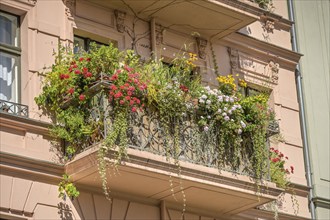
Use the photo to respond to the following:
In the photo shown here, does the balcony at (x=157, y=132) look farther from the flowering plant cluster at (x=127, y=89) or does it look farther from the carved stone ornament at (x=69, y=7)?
the carved stone ornament at (x=69, y=7)

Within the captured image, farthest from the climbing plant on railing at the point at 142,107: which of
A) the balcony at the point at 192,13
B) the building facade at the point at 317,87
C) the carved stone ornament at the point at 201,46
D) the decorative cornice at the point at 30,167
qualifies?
the building facade at the point at 317,87

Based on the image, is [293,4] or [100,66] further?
[293,4]

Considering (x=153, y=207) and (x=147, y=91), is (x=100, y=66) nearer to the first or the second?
(x=147, y=91)

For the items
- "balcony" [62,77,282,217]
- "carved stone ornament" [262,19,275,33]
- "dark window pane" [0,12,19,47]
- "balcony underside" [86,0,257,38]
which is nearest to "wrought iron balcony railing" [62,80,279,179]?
"balcony" [62,77,282,217]

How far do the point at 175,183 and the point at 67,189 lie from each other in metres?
1.89

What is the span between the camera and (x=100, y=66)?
58.3ft

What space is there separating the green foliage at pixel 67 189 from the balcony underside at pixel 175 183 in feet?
0.40

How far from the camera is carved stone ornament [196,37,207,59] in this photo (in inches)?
834

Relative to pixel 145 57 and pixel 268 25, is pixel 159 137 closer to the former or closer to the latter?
pixel 145 57

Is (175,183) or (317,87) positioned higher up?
(317,87)

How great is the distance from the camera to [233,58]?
21781mm

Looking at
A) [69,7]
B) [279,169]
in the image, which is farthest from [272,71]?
[69,7]

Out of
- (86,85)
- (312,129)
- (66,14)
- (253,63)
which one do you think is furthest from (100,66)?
(312,129)

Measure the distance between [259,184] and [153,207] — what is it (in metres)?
1.89
